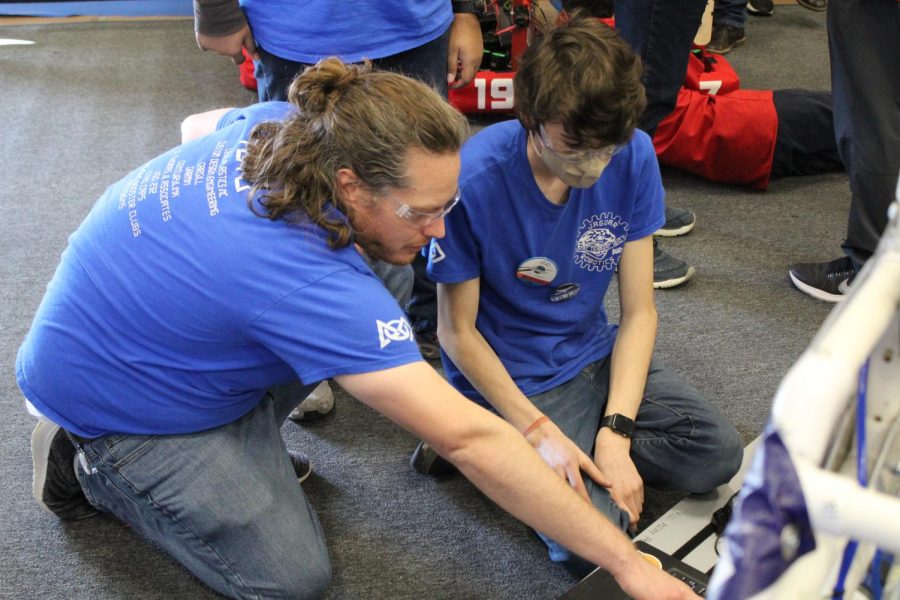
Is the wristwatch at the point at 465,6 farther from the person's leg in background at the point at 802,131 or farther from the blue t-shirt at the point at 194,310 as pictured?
the person's leg in background at the point at 802,131

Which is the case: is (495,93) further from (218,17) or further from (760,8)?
(760,8)

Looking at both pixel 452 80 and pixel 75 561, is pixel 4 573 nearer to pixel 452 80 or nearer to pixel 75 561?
pixel 75 561

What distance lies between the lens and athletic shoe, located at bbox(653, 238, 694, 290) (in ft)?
7.20

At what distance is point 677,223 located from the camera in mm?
2416

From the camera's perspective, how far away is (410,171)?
1.11 meters

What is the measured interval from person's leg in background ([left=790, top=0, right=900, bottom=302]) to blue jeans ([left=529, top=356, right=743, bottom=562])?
0.72 meters

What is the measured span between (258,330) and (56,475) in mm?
599

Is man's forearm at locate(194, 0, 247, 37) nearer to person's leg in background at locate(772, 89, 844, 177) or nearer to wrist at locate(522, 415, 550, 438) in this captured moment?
wrist at locate(522, 415, 550, 438)

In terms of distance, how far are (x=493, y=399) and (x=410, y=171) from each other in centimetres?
47

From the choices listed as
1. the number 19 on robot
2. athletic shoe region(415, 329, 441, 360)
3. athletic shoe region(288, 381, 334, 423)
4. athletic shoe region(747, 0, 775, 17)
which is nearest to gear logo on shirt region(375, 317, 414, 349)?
athletic shoe region(288, 381, 334, 423)

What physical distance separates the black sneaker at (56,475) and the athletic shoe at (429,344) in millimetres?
704

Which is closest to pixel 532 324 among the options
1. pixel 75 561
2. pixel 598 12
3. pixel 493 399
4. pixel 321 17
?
pixel 493 399

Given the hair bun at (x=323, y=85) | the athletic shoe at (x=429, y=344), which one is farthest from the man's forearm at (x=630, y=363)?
the hair bun at (x=323, y=85)

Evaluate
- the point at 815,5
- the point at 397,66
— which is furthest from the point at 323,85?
the point at 815,5
